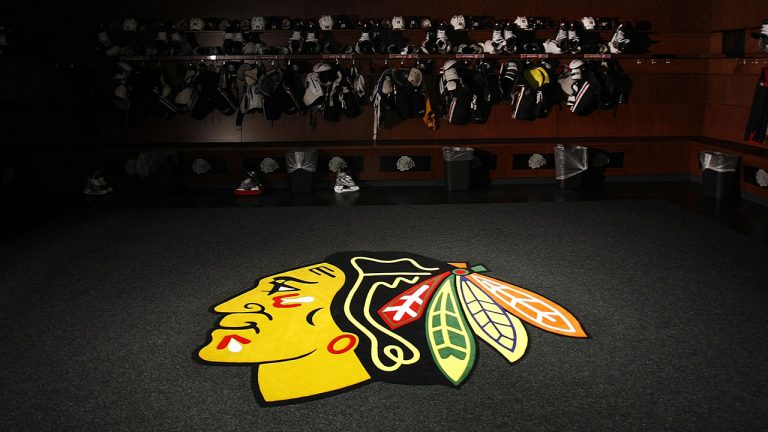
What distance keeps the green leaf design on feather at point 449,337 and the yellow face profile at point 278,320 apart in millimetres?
472

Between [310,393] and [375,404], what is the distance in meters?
0.26

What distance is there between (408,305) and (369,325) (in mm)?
307

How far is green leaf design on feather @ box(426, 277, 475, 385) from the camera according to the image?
2.74m

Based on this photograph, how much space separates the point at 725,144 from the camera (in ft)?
21.0

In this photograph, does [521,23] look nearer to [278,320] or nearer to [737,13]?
[737,13]

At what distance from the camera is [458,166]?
6387 millimetres

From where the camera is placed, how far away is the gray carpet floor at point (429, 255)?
7.85 feet

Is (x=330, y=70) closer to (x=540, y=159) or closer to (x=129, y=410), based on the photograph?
(x=540, y=159)

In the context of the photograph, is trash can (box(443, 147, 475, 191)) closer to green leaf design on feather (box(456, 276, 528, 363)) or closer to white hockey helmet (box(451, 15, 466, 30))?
white hockey helmet (box(451, 15, 466, 30))

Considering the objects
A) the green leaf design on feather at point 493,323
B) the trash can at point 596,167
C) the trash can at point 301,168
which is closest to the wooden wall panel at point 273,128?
the trash can at point 301,168

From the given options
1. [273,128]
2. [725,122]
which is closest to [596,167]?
[725,122]

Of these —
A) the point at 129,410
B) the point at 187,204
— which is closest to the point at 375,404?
the point at 129,410

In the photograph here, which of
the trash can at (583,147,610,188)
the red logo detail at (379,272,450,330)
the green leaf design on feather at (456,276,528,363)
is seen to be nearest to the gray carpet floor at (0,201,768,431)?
the green leaf design on feather at (456,276,528,363)

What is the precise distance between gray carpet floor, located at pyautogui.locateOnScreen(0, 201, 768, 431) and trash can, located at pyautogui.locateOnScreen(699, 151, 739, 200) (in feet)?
2.67
